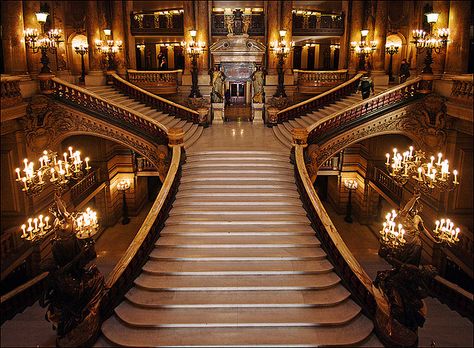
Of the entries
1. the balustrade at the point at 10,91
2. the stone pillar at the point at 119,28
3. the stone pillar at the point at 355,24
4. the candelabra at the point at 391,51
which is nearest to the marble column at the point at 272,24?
the stone pillar at the point at 355,24

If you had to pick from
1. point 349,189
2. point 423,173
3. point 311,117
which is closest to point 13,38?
point 311,117

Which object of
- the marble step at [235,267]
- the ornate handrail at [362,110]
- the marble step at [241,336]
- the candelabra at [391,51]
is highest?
the candelabra at [391,51]

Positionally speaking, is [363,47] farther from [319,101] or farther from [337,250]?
[337,250]

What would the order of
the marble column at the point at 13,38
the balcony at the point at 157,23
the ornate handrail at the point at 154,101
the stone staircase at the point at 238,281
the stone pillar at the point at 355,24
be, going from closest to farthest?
1. the stone staircase at the point at 238,281
2. the marble column at the point at 13,38
3. the ornate handrail at the point at 154,101
4. the stone pillar at the point at 355,24
5. the balcony at the point at 157,23

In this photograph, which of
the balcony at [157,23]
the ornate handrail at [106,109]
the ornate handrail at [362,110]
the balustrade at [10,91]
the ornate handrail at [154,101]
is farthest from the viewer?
the balcony at [157,23]

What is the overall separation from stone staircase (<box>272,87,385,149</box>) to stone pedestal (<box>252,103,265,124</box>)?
146cm

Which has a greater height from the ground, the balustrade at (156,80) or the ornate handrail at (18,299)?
the balustrade at (156,80)

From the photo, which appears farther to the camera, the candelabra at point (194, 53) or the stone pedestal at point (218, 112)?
the stone pedestal at point (218, 112)

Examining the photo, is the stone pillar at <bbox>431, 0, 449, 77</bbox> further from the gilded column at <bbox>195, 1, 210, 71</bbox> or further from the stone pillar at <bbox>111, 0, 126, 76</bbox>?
the stone pillar at <bbox>111, 0, 126, 76</bbox>

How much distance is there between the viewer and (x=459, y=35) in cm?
1288

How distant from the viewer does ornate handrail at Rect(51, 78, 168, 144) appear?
14289 millimetres

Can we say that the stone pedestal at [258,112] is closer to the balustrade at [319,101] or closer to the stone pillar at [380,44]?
the balustrade at [319,101]

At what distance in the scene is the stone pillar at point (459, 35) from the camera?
12.7m

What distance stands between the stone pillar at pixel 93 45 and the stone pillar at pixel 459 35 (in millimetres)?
14035
